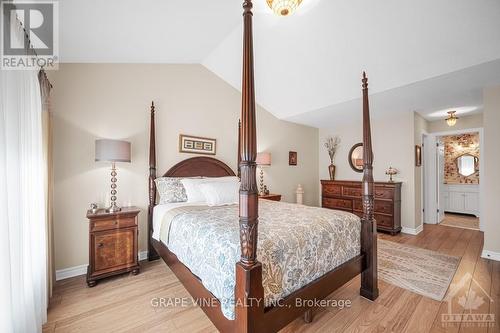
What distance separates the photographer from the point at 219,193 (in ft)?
9.12

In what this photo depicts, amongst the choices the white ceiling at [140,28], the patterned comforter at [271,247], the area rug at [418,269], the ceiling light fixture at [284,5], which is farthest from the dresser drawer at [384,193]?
the white ceiling at [140,28]

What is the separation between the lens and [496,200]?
2.90 meters

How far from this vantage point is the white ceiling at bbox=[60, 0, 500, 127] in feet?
6.70

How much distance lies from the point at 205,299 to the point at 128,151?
1.93 metres

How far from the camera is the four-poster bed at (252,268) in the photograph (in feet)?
3.59

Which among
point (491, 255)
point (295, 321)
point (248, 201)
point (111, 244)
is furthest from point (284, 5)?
point (491, 255)

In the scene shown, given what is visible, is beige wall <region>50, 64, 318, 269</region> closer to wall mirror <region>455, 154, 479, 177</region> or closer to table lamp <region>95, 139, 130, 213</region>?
table lamp <region>95, 139, 130, 213</region>

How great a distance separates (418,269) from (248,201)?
9.23 ft

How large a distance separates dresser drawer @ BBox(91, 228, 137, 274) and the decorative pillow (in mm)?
542

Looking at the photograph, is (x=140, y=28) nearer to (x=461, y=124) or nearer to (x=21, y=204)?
(x=21, y=204)

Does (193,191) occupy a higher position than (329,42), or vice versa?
(329,42)

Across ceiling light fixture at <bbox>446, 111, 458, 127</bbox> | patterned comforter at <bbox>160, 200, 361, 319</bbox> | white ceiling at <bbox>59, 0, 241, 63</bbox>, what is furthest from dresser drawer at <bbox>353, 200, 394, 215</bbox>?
white ceiling at <bbox>59, 0, 241, 63</bbox>

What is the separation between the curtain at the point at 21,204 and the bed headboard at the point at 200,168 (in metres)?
1.52

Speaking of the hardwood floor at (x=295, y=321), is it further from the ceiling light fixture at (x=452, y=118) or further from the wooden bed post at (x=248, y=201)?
the ceiling light fixture at (x=452, y=118)
